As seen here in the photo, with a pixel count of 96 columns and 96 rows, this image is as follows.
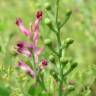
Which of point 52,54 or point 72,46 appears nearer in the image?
point 52,54

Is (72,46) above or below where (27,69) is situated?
below

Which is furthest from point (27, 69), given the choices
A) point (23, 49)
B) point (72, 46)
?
point (72, 46)

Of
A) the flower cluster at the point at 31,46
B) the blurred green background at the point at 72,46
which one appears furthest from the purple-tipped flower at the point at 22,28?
the blurred green background at the point at 72,46

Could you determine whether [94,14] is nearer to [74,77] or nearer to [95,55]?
[95,55]

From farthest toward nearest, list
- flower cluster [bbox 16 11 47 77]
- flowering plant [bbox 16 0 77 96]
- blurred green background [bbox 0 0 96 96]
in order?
blurred green background [bbox 0 0 96 96] → flower cluster [bbox 16 11 47 77] → flowering plant [bbox 16 0 77 96]

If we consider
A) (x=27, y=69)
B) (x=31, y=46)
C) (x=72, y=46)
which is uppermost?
(x=31, y=46)

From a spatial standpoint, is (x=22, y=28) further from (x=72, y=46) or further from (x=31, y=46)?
(x=72, y=46)

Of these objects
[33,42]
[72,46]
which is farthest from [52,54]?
[72,46]

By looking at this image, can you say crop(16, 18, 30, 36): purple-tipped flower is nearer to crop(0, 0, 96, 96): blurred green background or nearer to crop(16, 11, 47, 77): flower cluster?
crop(16, 11, 47, 77): flower cluster

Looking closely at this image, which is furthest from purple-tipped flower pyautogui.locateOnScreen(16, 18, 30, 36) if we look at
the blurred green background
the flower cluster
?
the blurred green background
